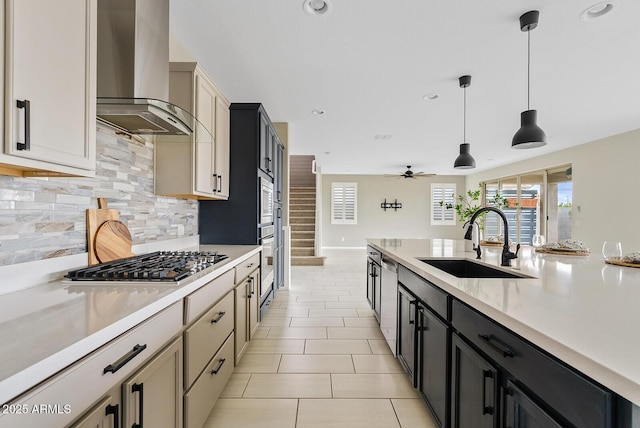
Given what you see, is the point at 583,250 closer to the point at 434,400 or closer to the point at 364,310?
the point at 434,400

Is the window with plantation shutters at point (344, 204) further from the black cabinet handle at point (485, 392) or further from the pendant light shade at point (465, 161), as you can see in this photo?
the black cabinet handle at point (485, 392)

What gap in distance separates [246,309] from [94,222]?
125cm

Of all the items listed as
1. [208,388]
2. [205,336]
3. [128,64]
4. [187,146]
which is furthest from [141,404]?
[187,146]

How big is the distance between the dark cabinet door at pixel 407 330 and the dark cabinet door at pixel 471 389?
514mm

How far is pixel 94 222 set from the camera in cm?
161

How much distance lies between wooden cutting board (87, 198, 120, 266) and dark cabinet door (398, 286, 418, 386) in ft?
6.18

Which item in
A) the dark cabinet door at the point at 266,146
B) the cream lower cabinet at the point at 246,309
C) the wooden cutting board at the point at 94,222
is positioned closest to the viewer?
the wooden cutting board at the point at 94,222

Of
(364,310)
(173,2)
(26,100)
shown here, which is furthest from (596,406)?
(364,310)

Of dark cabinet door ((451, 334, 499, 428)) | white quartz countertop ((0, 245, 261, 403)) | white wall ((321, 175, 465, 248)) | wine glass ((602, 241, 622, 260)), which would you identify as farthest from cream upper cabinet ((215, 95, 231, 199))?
white wall ((321, 175, 465, 248))

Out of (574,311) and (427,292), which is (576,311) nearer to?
(574,311)

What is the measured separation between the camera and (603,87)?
3.15m

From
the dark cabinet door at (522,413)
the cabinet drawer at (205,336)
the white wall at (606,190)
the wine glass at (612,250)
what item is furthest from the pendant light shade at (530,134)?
the white wall at (606,190)

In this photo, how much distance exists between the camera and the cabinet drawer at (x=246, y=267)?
217 centimetres

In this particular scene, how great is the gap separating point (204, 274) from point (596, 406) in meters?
1.51
